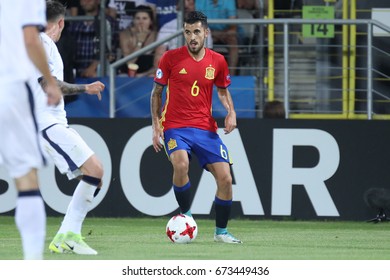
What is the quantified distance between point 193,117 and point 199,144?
0.31m

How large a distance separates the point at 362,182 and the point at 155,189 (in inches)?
109

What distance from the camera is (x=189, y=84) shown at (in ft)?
40.0

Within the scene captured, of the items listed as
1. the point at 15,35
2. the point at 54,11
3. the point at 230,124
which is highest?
the point at 15,35

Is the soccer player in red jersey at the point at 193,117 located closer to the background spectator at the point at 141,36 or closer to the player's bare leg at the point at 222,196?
the player's bare leg at the point at 222,196

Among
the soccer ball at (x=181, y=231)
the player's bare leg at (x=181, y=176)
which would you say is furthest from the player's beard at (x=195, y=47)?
the soccer ball at (x=181, y=231)

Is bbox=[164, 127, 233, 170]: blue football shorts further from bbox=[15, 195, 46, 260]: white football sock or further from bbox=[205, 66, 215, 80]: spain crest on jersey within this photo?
bbox=[15, 195, 46, 260]: white football sock

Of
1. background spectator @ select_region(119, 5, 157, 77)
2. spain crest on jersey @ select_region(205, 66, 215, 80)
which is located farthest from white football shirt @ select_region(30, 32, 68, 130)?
background spectator @ select_region(119, 5, 157, 77)

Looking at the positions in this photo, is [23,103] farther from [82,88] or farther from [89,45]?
[89,45]

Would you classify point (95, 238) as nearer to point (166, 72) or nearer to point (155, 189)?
point (166, 72)

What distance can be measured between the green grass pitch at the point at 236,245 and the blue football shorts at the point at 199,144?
877 mm

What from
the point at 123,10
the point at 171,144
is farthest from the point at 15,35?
the point at 123,10

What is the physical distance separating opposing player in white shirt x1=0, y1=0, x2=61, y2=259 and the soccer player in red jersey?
15.1ft

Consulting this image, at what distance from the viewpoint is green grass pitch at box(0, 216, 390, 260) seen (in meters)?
10.0

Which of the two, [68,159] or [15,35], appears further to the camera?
[68,159]
